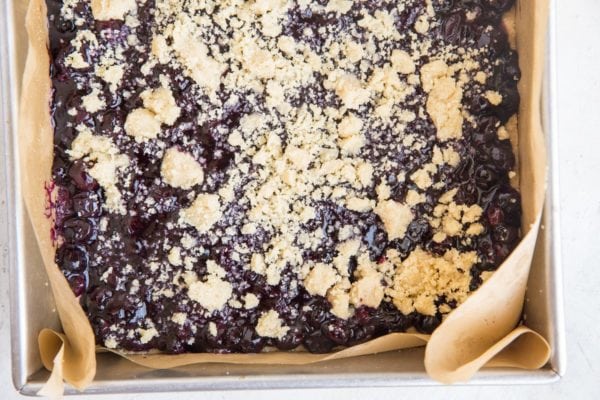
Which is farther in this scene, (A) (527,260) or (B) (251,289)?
(B) (251,289)

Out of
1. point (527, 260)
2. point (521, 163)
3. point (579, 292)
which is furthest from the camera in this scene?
point (579, 292)

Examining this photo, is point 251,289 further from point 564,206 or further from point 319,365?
point 564,206

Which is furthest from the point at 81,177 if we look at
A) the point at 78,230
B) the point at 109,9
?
the point at 109,9

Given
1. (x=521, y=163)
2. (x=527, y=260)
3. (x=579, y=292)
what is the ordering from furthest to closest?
(x=579, y=292) < (x=521, y=163) < (x=527, y=260)

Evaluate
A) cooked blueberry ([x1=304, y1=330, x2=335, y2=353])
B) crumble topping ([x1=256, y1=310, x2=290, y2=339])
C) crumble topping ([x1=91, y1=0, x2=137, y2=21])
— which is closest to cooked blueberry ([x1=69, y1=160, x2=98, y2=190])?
crumble topping ([x1=91, y1=0, x2=137, y2=21])

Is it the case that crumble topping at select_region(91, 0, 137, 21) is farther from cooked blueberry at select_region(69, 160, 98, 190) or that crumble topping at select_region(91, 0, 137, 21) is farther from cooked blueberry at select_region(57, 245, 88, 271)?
cooked blueberry at select_region(57, 245, 88, 271)

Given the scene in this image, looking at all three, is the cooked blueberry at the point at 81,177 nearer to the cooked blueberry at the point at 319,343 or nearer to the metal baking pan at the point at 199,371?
the metal baking pan at the point at 199,371

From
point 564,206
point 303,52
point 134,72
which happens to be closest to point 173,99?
point 134,72

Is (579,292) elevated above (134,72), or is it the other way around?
(134,72)

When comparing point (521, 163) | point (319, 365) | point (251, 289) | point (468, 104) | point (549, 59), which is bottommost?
point (319, 365)
